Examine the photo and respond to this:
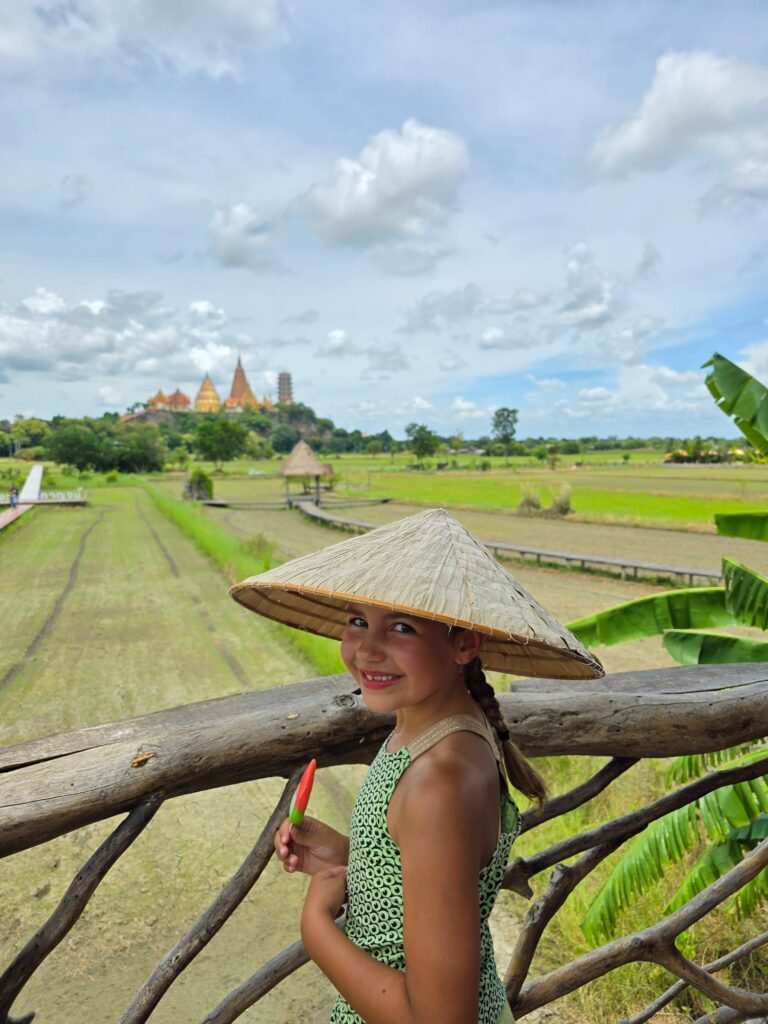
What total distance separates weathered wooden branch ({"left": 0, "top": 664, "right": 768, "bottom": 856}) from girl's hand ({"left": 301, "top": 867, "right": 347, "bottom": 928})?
0.64ft

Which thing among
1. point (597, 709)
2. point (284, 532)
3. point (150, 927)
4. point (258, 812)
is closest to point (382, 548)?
point (597, 709)

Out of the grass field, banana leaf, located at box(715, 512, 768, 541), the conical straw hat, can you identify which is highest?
the conical straw hat

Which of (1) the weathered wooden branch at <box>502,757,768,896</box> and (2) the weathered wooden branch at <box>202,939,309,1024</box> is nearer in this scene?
(2) the weathered wooden branch at <box>202,939,309,1024</box>

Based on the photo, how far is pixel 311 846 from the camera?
3.03 feet

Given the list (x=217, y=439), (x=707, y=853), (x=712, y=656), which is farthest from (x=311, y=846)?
(x=217, y=439)

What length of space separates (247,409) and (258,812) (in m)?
110

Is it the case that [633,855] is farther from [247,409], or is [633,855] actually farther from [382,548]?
[247,409]

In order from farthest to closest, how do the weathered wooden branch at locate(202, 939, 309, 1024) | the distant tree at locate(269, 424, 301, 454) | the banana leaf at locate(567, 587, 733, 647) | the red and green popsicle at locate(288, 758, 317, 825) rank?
1. the distant tree at locate(269, 424, 301, 454)
2. the banana leaf at locate(567, 587, 733, 647)
3. the weathered wooden branch at locate(202, 939, 309, 1024)
4. the red and green popsicle at locate(288, 758, 317, 825)

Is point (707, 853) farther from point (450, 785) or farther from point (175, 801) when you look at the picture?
Answer: point (175, 801)

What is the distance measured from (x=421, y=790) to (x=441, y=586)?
232 mm

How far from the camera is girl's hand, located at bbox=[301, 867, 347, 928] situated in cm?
83

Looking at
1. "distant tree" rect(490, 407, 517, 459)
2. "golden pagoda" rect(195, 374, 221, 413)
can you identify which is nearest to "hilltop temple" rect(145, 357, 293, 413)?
"golden pagoda" rect(195, 374, 221, 413)

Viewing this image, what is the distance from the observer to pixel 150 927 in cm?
362

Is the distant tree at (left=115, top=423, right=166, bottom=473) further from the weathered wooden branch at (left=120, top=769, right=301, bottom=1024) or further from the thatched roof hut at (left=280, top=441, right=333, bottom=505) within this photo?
the weathered wooden branch at (left=120, top=769, right=301, bottom=1024)
